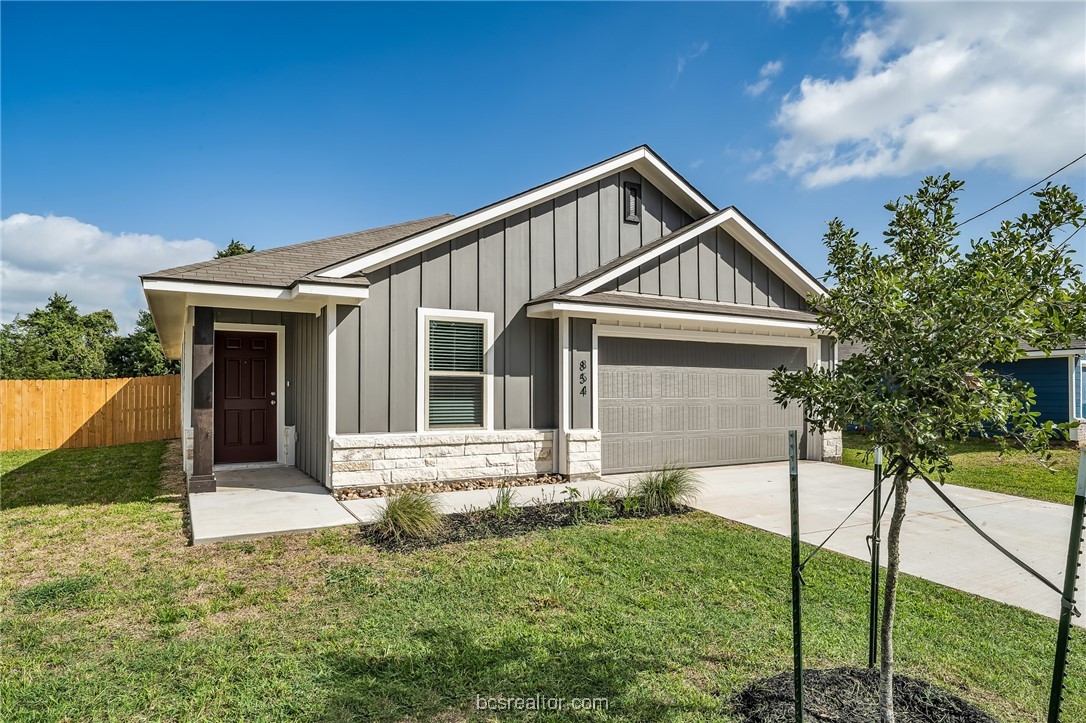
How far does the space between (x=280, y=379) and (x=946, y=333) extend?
31.9ft

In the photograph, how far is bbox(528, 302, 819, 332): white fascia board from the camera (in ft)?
27.1

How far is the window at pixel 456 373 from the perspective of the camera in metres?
8.08

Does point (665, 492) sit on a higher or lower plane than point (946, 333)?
lower

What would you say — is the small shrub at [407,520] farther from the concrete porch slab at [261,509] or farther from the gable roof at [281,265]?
the gable roof at [281,265]

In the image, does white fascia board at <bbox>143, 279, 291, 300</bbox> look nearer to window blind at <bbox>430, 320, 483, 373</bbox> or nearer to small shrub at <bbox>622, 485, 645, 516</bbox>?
window blind at <bbox>430, 320, 483, 373</bbox>

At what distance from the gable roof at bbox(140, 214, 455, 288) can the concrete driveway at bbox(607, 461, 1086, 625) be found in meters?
5.42

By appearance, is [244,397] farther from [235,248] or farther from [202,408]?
[235,248]

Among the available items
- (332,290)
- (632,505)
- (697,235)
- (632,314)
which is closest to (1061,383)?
(697,235)

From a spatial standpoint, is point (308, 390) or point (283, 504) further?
point (308, 390)

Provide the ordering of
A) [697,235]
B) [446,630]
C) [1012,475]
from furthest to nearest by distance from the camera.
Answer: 1. [1012,475]
2. [697,235]
3. [446,630]

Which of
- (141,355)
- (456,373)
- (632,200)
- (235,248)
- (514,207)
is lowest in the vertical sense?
(456,373)

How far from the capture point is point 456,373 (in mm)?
8203

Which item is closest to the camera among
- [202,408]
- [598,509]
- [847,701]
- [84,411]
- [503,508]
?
[847,701]

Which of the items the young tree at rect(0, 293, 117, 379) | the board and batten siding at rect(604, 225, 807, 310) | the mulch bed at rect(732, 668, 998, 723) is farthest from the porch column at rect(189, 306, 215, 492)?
the young tree at rect(0, 293, 117, 379)
